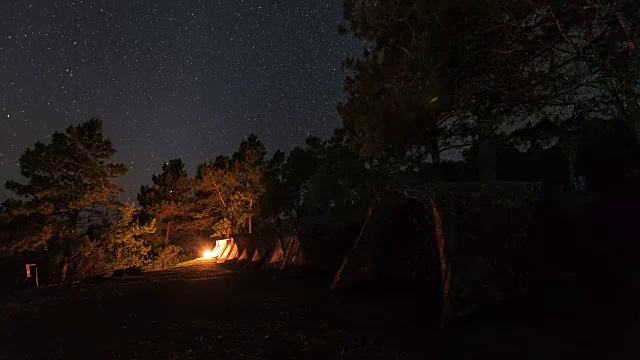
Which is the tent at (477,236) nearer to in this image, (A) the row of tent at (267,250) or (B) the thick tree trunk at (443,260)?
(B) the thick tree trunk at (443,260)

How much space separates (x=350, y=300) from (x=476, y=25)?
6941 mm

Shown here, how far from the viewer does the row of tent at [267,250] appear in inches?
442

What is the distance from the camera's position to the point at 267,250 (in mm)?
16750

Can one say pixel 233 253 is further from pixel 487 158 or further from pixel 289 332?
pixel 289 332

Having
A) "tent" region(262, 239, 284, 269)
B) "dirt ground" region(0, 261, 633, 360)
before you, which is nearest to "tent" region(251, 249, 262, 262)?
"tent" region(262, 239, 284, 269)

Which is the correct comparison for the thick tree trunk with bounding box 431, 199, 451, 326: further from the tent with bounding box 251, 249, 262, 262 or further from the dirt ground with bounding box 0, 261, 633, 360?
the tent with bounding box 251, 249, 262, 262

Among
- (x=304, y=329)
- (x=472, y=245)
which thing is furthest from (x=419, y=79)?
(x=304, y=329)

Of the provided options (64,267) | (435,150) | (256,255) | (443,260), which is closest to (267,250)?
(256,255)

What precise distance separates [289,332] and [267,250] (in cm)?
1229

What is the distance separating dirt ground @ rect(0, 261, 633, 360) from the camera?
3.68m

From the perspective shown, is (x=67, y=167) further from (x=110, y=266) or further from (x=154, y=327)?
(x=154, y=327)

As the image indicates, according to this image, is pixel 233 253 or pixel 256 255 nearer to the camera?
pixel 256 255

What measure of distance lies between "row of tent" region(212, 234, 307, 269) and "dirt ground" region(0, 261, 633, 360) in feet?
11.0

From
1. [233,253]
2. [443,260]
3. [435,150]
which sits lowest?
[233,253]
